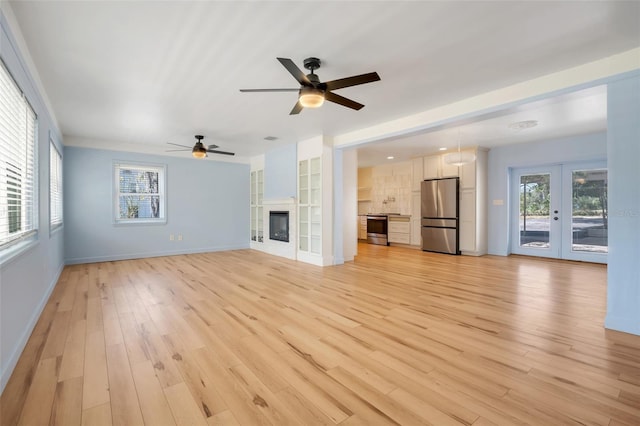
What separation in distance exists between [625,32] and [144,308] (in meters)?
5.13

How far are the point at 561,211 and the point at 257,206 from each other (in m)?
7.08

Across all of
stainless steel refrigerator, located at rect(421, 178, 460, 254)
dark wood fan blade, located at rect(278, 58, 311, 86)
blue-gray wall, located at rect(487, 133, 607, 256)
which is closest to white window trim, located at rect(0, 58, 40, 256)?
dark wood fan blade, located at rect(278, 58, 311, 86)

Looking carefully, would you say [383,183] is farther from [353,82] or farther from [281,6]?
[281,6]

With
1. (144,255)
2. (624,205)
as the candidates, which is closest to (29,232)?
(144,255)

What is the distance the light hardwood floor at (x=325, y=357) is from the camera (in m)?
1.61

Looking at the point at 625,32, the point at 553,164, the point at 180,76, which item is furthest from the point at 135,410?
the point at 553,164

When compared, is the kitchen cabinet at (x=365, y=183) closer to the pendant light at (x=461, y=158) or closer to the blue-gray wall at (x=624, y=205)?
the pendant light at (x=461, y=158)

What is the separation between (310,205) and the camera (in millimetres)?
6059

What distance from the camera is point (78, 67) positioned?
116 inches

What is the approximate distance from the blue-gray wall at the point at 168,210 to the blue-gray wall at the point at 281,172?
1.12 meters

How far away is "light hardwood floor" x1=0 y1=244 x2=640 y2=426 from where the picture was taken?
161 centimetres

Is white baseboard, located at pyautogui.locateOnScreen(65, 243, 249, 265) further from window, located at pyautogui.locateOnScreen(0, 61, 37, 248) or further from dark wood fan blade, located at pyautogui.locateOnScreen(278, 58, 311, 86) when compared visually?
dark wood fan blade, located at pyautogui.locateOnScreen(278, 58, 311, 86)

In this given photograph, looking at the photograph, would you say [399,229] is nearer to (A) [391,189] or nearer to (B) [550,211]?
(A) [391,189]

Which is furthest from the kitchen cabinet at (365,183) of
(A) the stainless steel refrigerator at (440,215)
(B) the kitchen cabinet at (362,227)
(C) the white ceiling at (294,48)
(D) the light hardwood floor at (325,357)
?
(D) the light hardwood floor at (325,357)
